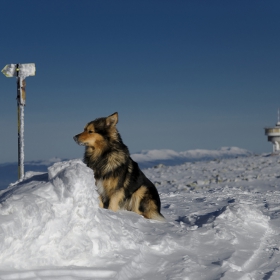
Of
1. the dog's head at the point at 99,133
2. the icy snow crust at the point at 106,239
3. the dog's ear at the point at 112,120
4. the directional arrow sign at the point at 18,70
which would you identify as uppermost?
the directional arrow sign at the point at 18,70

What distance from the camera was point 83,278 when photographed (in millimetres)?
3803

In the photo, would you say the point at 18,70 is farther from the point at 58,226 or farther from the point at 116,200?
the point at 58,226

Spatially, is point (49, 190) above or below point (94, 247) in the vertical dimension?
above

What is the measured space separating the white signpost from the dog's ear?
10.8 ft

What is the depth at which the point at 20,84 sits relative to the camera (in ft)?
29.6

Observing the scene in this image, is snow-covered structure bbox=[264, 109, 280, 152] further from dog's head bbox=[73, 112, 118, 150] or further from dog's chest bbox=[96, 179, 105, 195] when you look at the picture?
dog's chest bbox=[96, 179, 105, 195]

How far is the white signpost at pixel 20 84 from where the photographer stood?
8987 mm

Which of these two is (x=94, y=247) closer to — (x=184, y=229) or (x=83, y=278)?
(x=83, y=278)

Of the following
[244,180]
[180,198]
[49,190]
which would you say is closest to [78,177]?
[49,190]

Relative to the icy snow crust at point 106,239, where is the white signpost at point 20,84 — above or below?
above

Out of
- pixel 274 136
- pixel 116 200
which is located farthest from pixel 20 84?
pixel 274 136

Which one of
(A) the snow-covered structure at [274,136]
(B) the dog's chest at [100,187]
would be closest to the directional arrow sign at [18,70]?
(B) the dog's chest at [100,187]

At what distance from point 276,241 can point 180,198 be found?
163 inches

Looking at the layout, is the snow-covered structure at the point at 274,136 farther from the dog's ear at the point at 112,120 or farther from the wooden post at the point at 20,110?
the dog's ear at the point at 112,120
